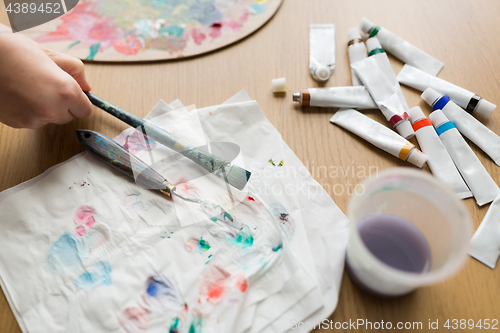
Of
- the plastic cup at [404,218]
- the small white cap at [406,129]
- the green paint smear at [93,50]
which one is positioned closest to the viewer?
the plastic cup at [404,218]

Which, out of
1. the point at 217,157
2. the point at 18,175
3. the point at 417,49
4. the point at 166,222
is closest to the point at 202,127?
the point at 217,157

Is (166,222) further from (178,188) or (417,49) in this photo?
(417,49)

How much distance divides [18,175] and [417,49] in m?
0.82

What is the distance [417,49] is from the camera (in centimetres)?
66

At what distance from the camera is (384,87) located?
0.61 meters

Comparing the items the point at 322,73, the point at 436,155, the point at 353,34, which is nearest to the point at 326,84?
the point at 322,73

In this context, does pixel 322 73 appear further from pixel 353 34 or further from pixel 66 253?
pixel 66 253

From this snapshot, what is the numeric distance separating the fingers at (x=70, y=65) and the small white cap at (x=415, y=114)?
0.62 m

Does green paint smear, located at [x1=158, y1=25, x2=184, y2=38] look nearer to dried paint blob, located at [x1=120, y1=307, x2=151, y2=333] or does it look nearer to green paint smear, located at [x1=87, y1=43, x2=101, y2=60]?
green paint smear, located at [x1=87, y1=43, x2=101, y2=60]

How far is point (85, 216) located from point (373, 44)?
644mm

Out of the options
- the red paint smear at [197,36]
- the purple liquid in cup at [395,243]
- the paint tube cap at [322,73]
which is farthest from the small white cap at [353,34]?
the purple liquid in cup at [395,243]

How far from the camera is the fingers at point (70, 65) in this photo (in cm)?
56

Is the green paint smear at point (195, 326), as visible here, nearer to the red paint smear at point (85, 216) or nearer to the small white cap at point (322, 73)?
the red paint smear at point (85, 216)

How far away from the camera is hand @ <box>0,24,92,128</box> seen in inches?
18.7
